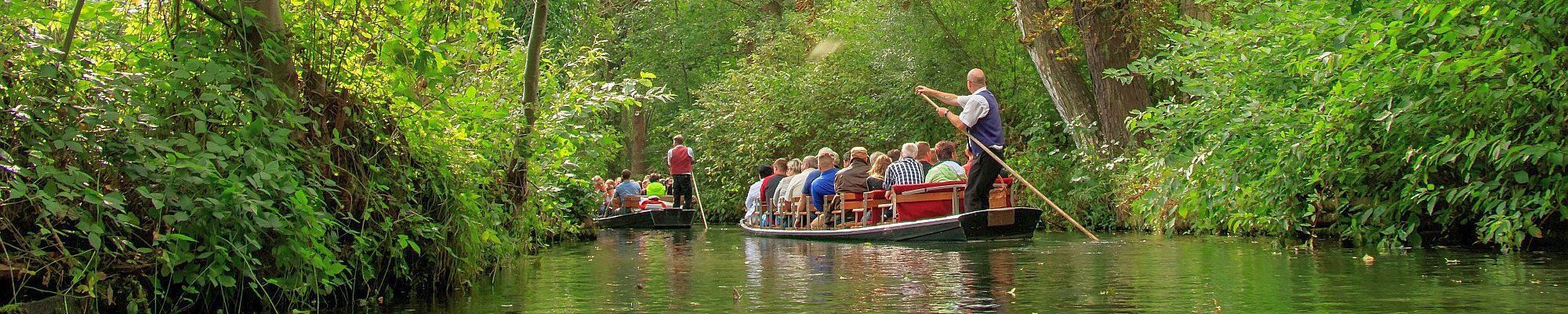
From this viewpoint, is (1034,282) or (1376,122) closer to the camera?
(1034,282)

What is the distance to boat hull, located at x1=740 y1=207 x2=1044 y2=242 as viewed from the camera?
1381 centimetres

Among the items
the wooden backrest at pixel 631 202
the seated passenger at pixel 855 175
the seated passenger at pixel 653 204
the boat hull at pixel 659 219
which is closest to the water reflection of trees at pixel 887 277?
the seated passenger at pixel 855 175

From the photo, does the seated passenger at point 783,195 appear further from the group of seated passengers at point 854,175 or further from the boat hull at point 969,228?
the boat hull at point 969,228

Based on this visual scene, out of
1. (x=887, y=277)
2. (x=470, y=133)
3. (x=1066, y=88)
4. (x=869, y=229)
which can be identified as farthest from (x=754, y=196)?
(x=470, y=133)

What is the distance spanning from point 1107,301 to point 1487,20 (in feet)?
14.9

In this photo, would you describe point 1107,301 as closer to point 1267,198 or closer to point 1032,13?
point 1267,198

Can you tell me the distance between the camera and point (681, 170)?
79.4ft

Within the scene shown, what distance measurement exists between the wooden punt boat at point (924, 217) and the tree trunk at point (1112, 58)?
430cm

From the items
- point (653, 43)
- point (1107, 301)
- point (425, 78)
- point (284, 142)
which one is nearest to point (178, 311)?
point (284, 142)

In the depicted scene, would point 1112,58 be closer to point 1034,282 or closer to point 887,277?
point 887,277

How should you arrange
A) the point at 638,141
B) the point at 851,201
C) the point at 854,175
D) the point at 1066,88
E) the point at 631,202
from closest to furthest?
the point at 854,175, the point at 851,201, the point at 1066,88, the point at 631,202, the point at 638,141

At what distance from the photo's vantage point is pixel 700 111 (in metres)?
34.1

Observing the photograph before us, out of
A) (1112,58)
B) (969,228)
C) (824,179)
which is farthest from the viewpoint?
(1112,58)

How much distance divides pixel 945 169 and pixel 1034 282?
6.51 m
